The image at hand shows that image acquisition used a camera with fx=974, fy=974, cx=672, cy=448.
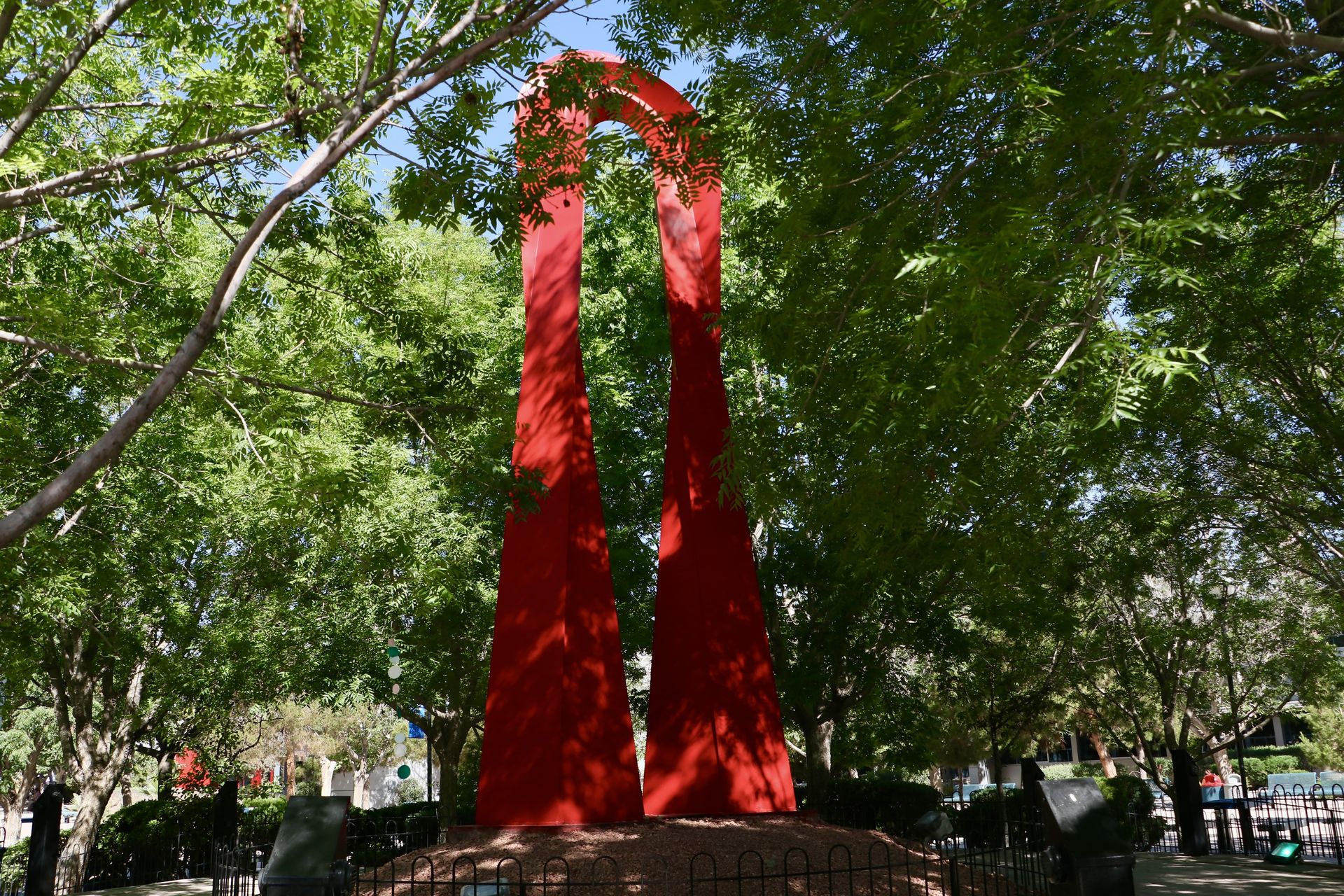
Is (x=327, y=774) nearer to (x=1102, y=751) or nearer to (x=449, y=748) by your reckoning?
(x=449, y=748)

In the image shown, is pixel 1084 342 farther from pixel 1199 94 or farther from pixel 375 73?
pixel 375 73

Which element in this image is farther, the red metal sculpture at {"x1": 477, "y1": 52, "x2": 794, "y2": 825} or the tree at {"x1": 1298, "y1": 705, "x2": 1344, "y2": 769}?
the tree at {"x1": 1298, "y1": 705, "x2": 1344, "y2": 769}

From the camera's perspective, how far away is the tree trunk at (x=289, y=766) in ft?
128

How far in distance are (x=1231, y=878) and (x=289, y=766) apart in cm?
4225

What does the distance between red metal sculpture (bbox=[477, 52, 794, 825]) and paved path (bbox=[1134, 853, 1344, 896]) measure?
15.4 feet

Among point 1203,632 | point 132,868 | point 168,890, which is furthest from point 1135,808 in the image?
point 132,868

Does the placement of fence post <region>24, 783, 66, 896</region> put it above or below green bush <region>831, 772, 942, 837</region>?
above

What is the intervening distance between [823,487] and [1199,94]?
9267 mm

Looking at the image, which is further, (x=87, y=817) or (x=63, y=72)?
(x=87, y=817)

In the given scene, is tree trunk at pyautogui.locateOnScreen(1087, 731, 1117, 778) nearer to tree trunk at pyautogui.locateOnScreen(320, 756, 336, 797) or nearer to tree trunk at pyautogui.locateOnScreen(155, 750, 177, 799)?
tree trunk at pyautogui.locateOnScreen(155, 750, 177, 799)

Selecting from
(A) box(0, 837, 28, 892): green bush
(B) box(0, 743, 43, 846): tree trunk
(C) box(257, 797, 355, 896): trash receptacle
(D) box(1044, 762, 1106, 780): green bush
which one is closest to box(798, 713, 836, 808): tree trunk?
(C) box(257, 797, 355, 896): trash receptacle

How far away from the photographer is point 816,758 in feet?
53.6

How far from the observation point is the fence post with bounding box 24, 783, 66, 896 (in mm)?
9680

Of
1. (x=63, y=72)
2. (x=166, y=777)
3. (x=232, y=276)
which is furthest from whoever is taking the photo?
(x=166, y=777)
